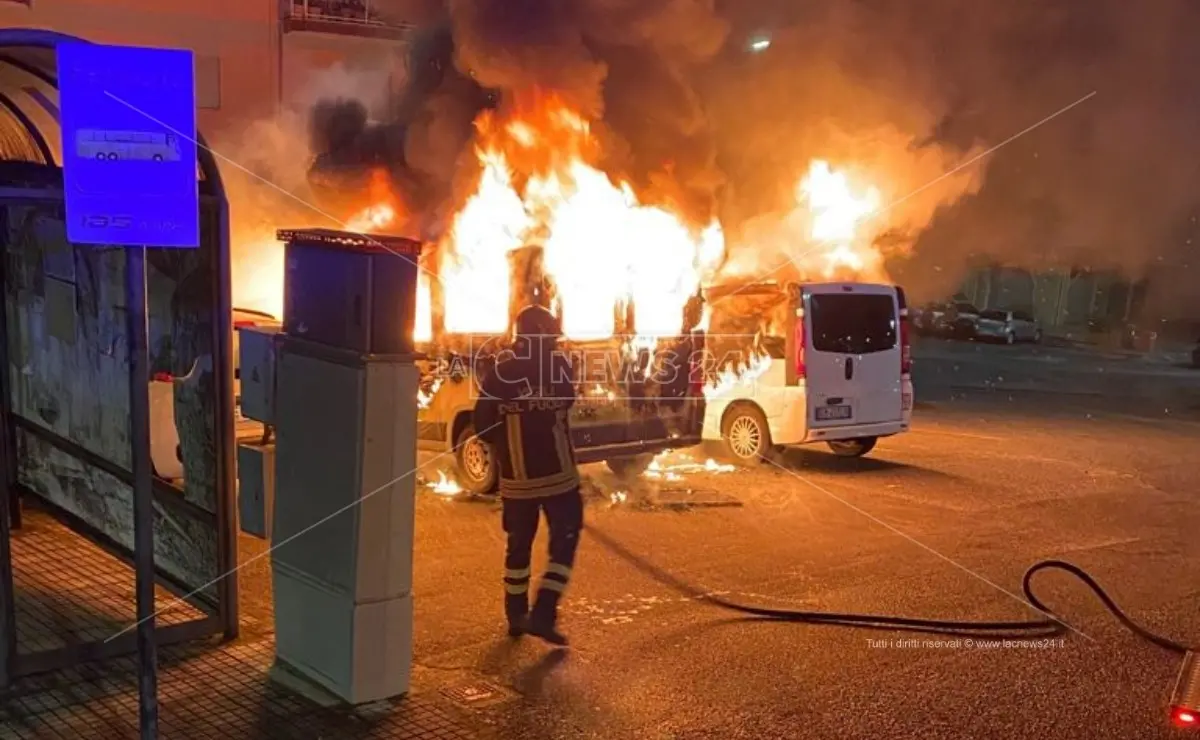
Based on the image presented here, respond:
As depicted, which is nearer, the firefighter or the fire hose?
the firefighter

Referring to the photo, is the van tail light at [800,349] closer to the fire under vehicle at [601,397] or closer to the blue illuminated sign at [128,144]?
the fire under vehicle at [601,397]

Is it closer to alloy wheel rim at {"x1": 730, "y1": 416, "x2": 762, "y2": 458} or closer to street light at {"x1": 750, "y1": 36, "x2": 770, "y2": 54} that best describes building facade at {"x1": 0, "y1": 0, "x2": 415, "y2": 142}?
street light at {"x1": 750, "y1": 36, "x2": 770, "y2": 54}

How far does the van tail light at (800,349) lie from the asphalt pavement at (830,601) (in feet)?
3.43

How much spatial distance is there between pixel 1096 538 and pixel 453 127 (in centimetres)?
802

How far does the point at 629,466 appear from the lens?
9.91m

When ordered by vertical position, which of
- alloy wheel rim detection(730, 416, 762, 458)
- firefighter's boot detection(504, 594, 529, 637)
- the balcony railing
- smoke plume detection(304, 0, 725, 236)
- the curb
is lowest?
firefighter's boot detection(504, 594, 529, 637)

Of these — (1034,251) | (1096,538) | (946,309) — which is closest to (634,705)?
(1096,538)

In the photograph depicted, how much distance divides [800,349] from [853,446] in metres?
1.75

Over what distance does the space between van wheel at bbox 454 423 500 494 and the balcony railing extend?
728 cm

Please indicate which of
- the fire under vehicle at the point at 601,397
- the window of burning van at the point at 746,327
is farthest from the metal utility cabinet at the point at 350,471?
the window of burning van at the point at 746,327

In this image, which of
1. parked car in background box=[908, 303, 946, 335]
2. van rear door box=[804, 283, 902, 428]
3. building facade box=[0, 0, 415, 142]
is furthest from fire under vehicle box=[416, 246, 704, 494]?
parked car in background box=[908, 303, 946, 335]

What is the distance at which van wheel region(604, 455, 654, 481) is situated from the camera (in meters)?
9.78

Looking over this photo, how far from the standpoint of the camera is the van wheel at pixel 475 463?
8.59 m

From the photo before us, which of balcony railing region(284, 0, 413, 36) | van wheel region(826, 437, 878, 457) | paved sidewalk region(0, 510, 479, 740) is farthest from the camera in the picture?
balcony railing region(284, 0, 413, 36)
